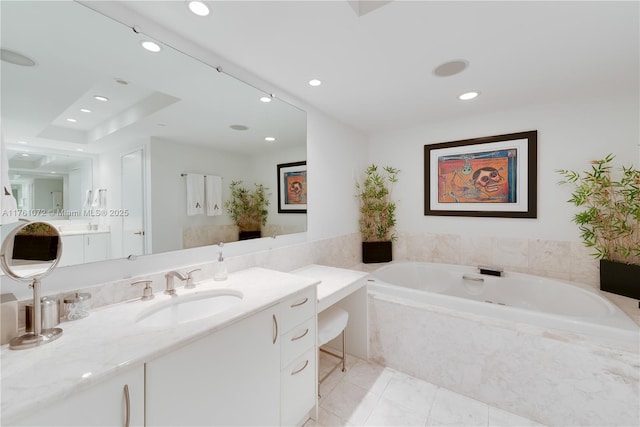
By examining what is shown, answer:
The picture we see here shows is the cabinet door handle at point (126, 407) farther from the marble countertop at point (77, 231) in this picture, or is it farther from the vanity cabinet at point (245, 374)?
the marble countertop at point (77, 231)

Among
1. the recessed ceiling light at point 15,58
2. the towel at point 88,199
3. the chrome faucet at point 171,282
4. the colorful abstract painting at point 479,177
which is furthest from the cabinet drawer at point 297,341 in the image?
the colorful abstract painting at point 479,177

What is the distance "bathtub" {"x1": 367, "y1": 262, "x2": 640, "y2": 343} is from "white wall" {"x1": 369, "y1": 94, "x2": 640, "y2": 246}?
17.7 inches

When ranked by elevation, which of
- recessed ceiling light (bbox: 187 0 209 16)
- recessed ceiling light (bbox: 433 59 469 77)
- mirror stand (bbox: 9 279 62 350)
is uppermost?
recessed ceiling light (bbox: 433 59 469 77)

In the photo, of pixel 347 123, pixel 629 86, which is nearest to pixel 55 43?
pixel 347 123

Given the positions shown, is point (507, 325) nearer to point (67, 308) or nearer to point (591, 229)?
point (591, 229)

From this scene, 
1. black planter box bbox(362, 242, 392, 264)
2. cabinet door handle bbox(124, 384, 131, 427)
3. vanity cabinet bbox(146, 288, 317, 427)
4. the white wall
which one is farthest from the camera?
black planter box bbox(362, 242, 392, 264)

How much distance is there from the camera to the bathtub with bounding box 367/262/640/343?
1.52 metres

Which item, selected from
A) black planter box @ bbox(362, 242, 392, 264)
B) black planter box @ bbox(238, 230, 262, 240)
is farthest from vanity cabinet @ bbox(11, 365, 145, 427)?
black planter box @ bbox(362, 242, 392, 264)

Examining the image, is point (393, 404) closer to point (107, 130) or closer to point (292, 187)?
point (292, 187)

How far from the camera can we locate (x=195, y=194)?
160 cm

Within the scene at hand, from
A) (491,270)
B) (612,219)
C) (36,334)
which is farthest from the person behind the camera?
(491,270)

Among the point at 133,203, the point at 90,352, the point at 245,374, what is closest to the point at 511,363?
the point at 245,374

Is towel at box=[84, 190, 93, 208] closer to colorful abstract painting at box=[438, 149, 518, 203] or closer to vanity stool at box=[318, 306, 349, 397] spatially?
vanity stool at box=[318, 306, 349, 397]

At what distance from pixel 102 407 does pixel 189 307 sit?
633mm
